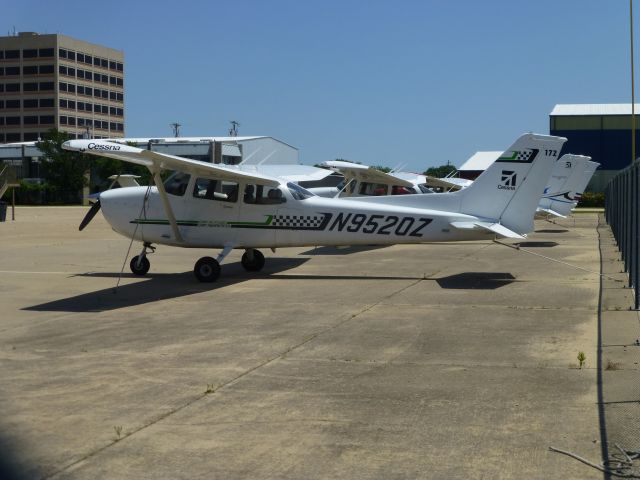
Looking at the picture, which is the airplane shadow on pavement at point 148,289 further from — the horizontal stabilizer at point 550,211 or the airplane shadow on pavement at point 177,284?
the horizontal stabilizer at point 550,211

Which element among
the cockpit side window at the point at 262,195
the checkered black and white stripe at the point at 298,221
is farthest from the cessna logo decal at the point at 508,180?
the cockpit side window at the point at 262,195

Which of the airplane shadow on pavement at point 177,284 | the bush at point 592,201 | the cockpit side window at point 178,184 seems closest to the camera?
the airplane shadow on pavement at point 177,284

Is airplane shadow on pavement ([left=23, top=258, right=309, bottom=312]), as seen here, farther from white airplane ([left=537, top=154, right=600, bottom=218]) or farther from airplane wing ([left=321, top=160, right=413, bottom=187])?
white airplane ([left=537, top=154, right=600, bottom=218])

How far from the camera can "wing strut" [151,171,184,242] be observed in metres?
15.1

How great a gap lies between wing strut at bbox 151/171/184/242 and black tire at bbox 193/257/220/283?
952 millimetres

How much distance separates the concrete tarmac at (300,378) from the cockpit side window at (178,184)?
1.73 m

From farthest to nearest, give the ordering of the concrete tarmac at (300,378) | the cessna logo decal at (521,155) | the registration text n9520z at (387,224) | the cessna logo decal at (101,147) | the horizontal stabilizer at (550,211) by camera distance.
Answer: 1. the horizontal stabilizer at (550,211)
2. the cessna logo decal at (521,155)
3. the registration text n9520z at (387,224)
4. the cessna logo decal at (101,147)
5. the concrete tarmac at (300,378)

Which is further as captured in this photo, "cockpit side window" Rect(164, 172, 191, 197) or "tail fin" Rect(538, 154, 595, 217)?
"tail fin" Rect(538, 154, 595, 217)

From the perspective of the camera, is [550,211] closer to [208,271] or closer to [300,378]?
[208,271]

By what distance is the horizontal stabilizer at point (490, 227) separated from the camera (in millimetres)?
14578

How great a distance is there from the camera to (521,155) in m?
15.3

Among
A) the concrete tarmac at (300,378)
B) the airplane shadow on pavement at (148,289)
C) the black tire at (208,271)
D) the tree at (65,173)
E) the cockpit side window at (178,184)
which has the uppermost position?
the tree at (65,173)

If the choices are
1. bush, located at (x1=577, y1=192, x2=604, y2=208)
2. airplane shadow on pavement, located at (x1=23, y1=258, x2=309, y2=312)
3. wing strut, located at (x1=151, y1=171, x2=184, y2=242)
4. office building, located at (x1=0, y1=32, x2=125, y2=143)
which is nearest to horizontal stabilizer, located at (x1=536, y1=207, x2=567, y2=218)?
airplane shadow on pavement, located at (x1=23, y1=258, x2=309, y2=312)

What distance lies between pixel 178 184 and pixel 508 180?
240 inches
